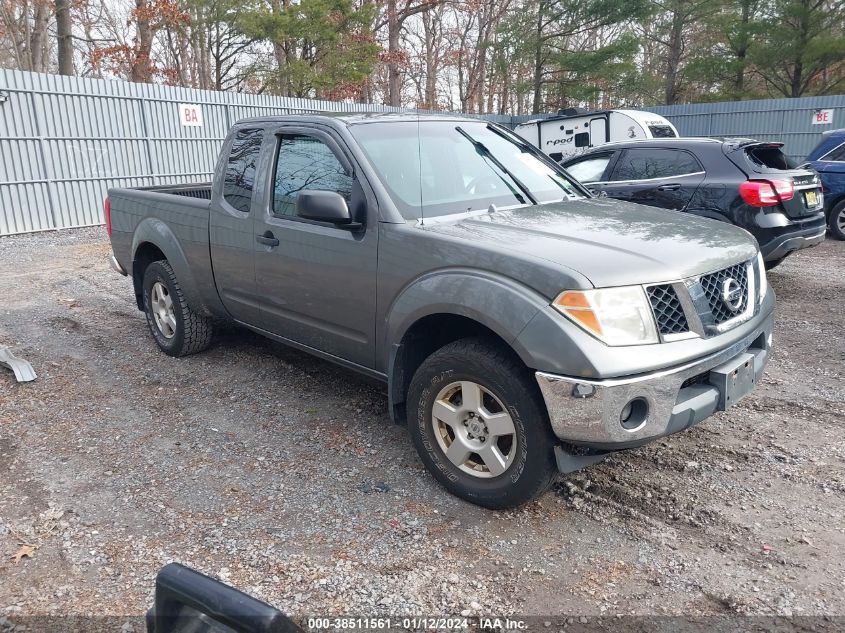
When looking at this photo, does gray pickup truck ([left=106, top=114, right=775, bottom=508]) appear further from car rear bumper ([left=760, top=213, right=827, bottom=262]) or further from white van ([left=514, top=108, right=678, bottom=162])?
white van ([left=514, top=108, right=678, bottom=162])

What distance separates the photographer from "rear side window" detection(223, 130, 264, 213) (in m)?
4.41

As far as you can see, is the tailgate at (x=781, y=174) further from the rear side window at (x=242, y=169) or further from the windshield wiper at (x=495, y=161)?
the rear side window at (x=242, y=169)

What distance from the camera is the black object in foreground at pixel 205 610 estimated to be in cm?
130

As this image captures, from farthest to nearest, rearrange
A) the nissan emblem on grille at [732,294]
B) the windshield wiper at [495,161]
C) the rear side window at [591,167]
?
the rear side window at [591,167], the windshield wiper at [495,161], the nissan emblem on grille at [732,294]

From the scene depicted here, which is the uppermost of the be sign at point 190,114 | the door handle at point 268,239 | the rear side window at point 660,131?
the be sign at point 190,114

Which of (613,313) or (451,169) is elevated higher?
(451,169)

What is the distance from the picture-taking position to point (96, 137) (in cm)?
1329

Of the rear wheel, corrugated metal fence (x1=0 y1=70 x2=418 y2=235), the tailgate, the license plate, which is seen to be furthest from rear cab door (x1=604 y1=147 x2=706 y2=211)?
corrugated metal fence (x1=0 y1=70 x2=418 y2=235)

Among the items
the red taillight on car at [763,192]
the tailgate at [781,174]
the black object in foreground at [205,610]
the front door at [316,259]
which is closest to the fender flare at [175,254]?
the front door at [316,259]

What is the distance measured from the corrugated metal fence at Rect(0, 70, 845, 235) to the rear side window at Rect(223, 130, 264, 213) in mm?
9713

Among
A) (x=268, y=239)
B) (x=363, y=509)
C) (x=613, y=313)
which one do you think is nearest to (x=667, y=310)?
(x=613, y=313)

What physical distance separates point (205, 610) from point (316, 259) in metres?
2.65

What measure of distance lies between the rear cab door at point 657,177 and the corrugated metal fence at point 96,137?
10661 mm

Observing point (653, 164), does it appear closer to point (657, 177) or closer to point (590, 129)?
point (657, 177)
